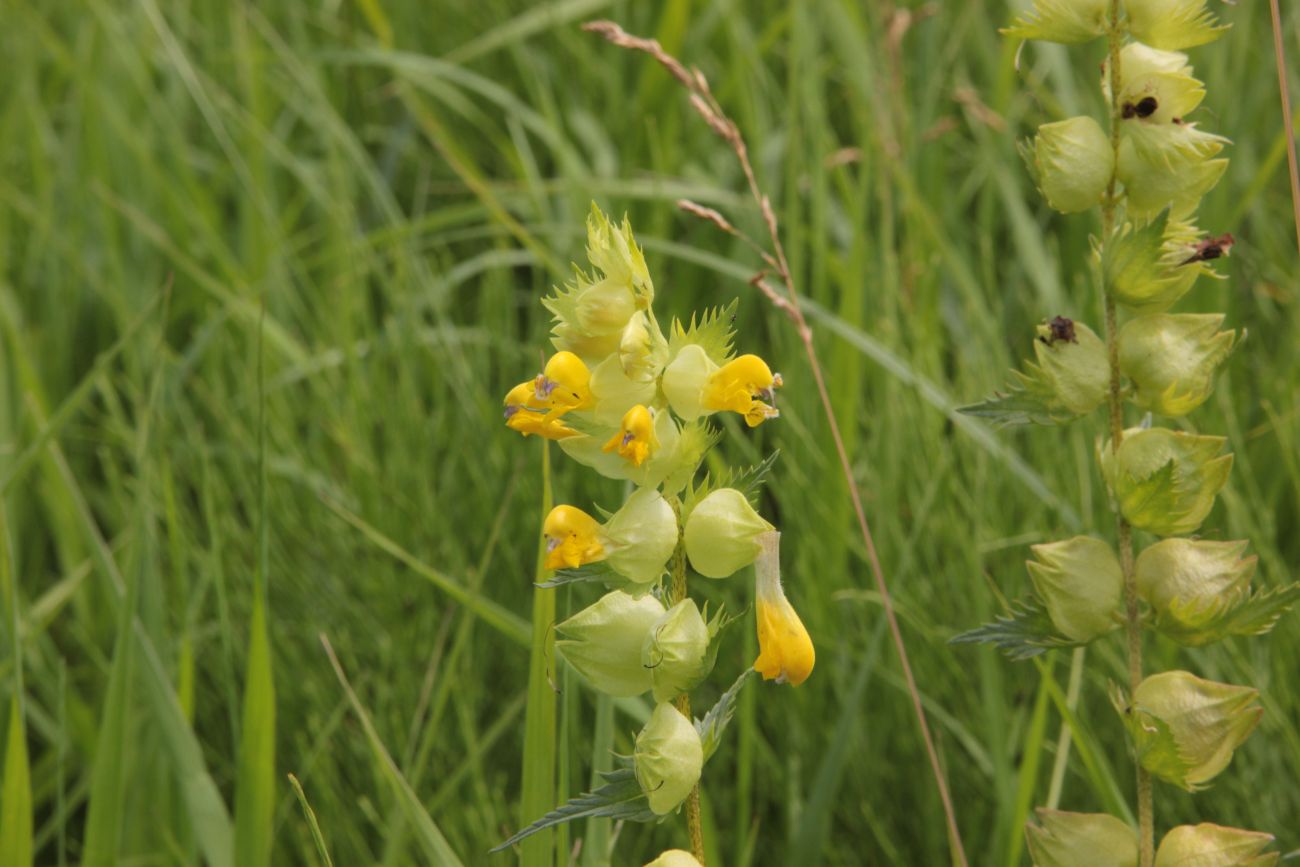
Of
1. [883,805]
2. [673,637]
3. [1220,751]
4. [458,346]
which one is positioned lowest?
[883,805]

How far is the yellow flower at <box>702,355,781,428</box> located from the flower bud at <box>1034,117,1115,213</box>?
0.19 m

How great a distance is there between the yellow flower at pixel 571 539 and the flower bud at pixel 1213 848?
337 millimetres

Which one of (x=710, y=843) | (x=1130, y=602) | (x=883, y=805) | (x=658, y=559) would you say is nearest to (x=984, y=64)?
(x=883, y=805)

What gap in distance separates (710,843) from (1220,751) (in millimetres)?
543

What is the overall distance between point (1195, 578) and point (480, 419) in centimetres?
120

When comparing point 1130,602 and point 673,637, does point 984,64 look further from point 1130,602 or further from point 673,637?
point 673,637

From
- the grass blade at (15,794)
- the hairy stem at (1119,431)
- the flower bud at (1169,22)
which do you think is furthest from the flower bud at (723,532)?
the grass blade at (15,794)

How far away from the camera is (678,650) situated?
0.65 metres

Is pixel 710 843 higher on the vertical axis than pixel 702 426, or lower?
lower

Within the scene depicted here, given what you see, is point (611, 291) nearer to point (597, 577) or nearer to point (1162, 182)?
point (597, 577)

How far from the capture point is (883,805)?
1.46 meters

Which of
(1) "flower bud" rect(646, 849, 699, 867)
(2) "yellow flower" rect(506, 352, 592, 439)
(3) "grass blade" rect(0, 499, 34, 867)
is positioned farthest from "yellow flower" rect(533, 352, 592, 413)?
(3) "grass blade" rect(0, 499, 34, 867)

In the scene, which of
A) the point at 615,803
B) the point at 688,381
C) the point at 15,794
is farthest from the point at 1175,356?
the point at 15,794

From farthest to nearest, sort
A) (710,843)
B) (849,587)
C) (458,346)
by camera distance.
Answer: (458,346), (849,587), (710,843)
